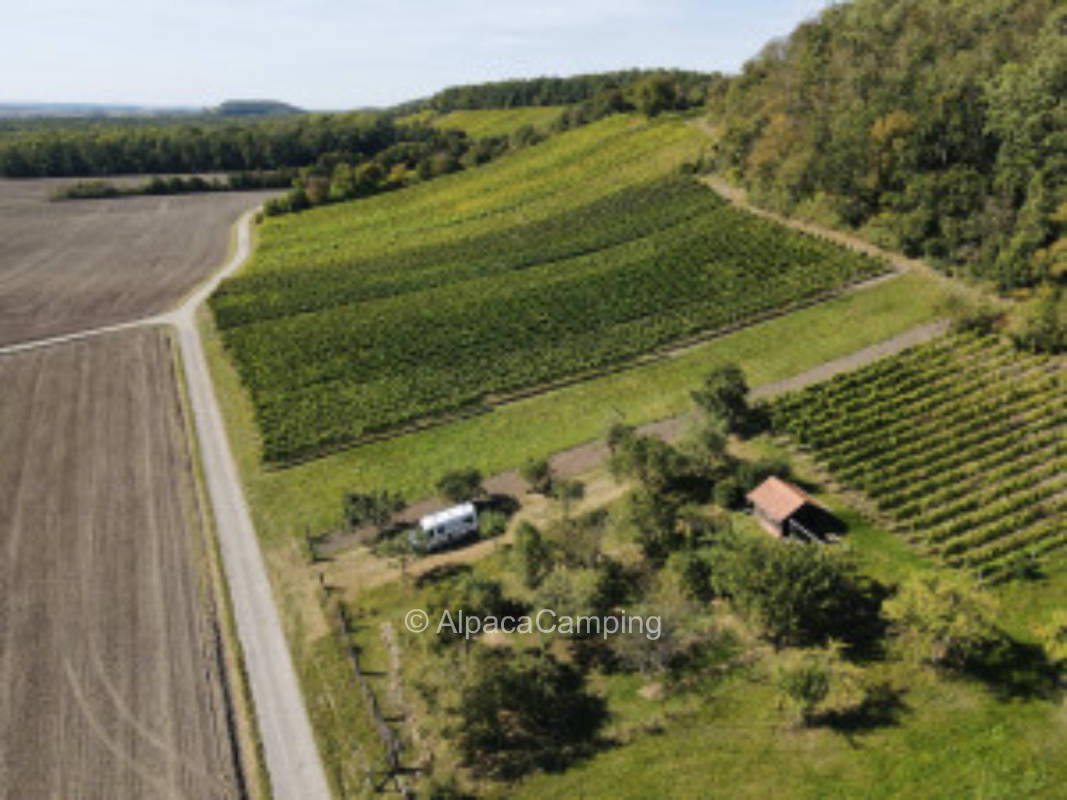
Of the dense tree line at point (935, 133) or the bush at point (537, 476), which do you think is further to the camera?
the dense tree line at point (935, 133)

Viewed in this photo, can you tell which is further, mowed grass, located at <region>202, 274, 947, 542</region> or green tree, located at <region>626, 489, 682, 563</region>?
mowed grass, located at <region>202, 274, 947, 542</region>

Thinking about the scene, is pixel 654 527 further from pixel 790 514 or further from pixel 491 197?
pixel 491 197

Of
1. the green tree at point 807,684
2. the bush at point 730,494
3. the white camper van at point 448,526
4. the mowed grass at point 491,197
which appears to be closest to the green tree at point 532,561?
the white camper van at point 448,526

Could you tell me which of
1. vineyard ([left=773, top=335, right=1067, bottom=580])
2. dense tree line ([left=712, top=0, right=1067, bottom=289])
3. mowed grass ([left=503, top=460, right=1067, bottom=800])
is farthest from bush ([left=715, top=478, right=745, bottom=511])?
dense tree line ([left=712, top=0, right=1067, bottom=289])

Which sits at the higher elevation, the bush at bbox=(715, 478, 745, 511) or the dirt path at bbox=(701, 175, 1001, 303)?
the dirt path at bbox=(701, 175, 1001, 303)

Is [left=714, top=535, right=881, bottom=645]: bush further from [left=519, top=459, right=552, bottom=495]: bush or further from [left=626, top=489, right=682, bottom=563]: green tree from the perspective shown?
[left=519, top=459, right=552, bottom=495]: bush

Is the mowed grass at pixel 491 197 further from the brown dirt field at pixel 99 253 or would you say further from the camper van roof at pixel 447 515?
the camper van roof at pixel 447 515

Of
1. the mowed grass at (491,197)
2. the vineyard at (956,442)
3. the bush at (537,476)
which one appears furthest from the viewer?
the mowed grass at (491,197)
